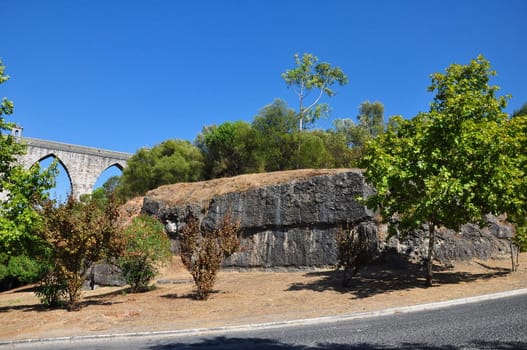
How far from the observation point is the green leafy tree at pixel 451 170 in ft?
44.3

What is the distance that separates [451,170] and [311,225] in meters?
8.27

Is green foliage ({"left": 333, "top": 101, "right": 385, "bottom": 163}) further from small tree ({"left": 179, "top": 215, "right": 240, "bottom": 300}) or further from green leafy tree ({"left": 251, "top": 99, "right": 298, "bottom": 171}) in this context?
small tree ({"left": 179, "top": 215, "right": 240, "bottom": 300})

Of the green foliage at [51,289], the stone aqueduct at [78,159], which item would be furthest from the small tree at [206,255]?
the stone aqueduct at [78,159]

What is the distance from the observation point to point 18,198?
13.2 metres

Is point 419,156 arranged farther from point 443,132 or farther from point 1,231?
point 1,231

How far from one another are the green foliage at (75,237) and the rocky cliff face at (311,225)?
6.51m

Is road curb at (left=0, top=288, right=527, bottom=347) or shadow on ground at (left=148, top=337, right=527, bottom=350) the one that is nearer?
shadow on ground at (left=148, top=337, right=527, bottom=350)

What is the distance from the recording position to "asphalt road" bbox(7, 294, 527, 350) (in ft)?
23.4

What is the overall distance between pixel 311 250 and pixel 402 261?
431cm

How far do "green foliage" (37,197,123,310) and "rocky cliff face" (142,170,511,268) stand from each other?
21.4 ft

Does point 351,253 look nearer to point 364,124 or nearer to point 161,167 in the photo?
point 161,167

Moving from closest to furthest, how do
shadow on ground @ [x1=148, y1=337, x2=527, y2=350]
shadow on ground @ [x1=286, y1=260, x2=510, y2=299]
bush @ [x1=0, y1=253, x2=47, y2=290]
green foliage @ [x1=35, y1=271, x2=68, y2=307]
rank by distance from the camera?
shadow on ground @ [x1=148, y1=337, x2=527, y2=350] < green foliage @ [x1=35, y1=271, x2=68, y2=307] < shadow on ground @ [x1=286, y1=260, x2=510, y2=299] < bush @ [x1=0, y1=253, x2=47, y2=290]

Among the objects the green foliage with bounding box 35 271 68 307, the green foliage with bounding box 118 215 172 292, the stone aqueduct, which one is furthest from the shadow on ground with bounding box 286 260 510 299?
the stone aqueduct

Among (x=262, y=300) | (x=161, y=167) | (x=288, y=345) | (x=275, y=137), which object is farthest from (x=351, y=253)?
(x=161, y=167)
